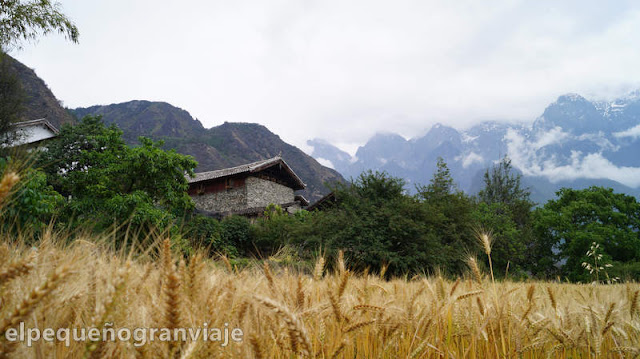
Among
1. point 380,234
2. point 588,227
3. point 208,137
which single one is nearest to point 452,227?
point 380,234

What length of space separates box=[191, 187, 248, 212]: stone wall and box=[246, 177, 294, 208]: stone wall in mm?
548

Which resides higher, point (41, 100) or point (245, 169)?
point (41, 100)

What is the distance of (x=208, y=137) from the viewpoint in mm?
103125

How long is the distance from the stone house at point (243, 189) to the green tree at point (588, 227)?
19720mm

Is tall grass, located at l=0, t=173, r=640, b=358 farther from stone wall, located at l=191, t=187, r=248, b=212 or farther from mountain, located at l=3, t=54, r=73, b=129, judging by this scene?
A: mountain, located at l=3, t=54, r=73, b=129

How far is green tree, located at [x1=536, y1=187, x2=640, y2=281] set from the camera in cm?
2141

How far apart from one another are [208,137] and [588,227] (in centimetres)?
9765

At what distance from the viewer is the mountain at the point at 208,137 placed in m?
89.3

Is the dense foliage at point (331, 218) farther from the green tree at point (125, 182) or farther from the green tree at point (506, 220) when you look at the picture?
the green tree at point (506, 220)

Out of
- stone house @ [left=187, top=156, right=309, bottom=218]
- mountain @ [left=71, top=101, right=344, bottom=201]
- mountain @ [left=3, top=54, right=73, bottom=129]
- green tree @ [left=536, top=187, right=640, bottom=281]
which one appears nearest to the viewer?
green tree @ [left=536, top=187, right=640, bottom=281]

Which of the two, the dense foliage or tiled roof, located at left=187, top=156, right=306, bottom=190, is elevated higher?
tiled roof, located at left=187, top=156, right=306, bottom=190

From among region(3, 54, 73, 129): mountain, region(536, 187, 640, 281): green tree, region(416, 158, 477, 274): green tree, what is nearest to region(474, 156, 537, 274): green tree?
region(416, 158, 477, 274): green tree

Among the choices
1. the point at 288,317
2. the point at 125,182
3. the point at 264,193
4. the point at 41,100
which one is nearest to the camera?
the point at 288,317

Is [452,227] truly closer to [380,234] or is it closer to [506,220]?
[380,234]
